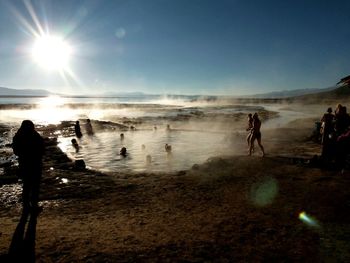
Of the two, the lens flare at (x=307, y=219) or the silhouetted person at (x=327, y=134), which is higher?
the silhouetted person at (x=327, y=134)

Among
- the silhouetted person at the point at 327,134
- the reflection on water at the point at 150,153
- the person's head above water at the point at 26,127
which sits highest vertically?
the person's head above water at the point at 26,127

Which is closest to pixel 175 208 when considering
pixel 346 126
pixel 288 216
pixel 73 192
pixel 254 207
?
pixel 254 207

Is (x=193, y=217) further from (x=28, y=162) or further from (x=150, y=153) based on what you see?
(x=150, y=153)

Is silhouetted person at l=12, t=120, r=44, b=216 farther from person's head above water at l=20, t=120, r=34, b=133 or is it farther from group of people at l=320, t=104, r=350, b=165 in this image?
group of people at l=320, t=104, r=350, b=165

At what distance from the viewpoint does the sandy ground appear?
6.77 m

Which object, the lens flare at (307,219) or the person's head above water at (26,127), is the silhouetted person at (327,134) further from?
the person's head above water at (26,127)

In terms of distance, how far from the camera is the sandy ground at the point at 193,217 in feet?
22.2

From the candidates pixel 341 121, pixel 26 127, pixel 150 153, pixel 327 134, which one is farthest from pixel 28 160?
pixel 150 153

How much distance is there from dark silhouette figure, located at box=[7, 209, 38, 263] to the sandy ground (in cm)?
3

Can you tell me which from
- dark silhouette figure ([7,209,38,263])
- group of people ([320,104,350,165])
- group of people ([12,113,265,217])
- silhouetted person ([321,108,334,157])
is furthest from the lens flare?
silhouetted person ([321,108,334,157])

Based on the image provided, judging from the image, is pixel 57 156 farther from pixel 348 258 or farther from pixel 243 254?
pixel 348 258

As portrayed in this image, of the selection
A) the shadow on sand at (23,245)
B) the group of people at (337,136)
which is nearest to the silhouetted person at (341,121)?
the group of people at (337,136)

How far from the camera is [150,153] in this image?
70.0 feet

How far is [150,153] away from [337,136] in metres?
11.3
